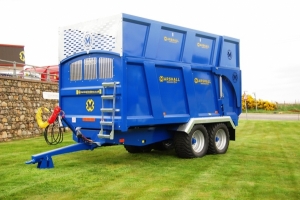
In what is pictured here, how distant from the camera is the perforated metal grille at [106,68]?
8461 mm

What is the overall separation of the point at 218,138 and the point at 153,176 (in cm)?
403

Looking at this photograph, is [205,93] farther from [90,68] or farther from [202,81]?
[90,68]

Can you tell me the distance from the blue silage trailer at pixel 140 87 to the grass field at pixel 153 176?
1.78 feet

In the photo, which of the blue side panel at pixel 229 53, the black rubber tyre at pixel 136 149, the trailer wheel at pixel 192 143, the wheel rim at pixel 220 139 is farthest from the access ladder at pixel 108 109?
the blue side panel at pixel 229 53

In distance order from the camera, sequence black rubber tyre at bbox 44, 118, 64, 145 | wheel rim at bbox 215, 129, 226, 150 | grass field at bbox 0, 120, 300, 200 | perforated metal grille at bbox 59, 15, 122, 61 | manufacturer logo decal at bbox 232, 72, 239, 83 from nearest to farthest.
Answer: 1. grass field at bbox 0, 120, 300, 200
2. perforated metal grille at bbox 59, 15, 122, 61
3. wheel rim at bbox 215, 129, 226, 150
4. manufacturer logo decal at bbox 232, 72, 239, 83
5. black rubber tyre at bbox 44, 118, 64, 145

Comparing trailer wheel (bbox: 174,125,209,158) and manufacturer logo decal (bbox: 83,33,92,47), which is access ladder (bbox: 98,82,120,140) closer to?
manufacturer logo decal (bbox: 83,33,92,47)

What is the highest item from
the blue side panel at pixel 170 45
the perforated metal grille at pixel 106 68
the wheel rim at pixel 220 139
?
Result: the blue side panel at pixel 170 45

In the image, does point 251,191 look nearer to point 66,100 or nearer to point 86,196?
point 86,196

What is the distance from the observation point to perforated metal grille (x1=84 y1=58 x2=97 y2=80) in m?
8.88

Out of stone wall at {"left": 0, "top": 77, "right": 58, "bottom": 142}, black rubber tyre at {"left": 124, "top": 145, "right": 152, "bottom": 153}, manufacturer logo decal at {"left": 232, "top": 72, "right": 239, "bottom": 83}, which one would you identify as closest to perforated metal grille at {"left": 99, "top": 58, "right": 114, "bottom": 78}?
black rubber tyre at {"left": 124, "top": 145, "right": 152, "bottom": 153}

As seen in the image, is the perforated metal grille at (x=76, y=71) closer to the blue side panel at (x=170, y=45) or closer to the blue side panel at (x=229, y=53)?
the blue side panel at (x=170, y=45)

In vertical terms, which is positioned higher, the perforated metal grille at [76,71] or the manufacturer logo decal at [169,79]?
the perforated metal grille at [76,71]

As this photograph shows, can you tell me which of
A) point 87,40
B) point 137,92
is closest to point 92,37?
point 87,40

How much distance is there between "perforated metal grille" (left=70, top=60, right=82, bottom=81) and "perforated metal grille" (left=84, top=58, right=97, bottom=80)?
0.22m
